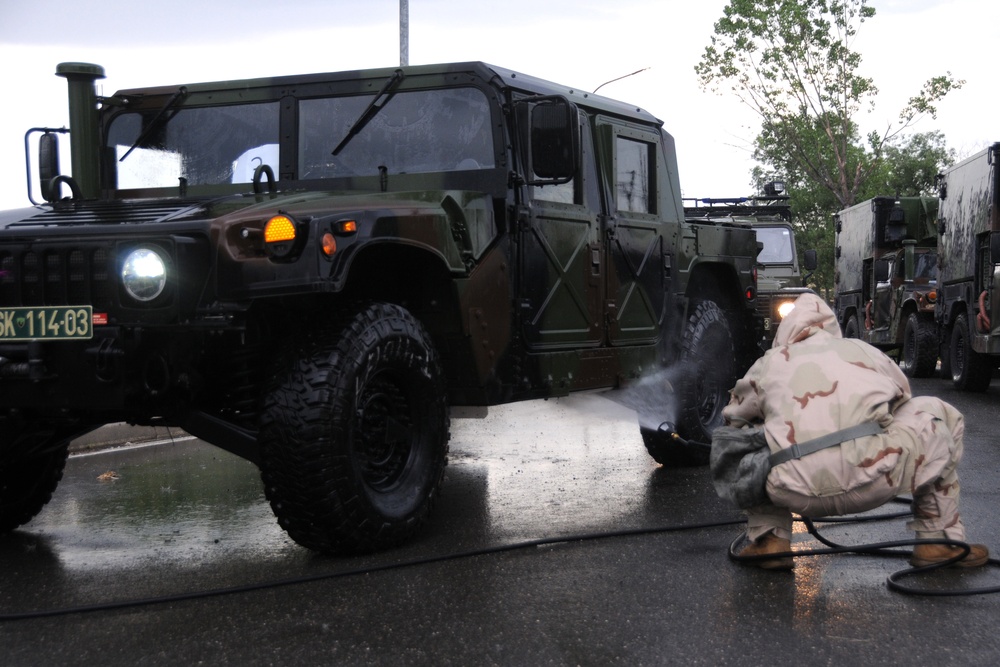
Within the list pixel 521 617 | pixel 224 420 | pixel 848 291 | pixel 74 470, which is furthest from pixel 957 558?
pixel 848 291

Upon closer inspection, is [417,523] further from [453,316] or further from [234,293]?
[234,293]

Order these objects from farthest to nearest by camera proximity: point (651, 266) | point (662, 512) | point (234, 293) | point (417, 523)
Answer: point (651, 266), point (662, 512), point (417, 523), point (234, 293)

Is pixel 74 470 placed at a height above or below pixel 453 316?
below

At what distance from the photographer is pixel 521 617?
4.36 meters

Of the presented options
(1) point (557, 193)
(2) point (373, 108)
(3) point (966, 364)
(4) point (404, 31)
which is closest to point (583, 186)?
(1) point (557, 193)

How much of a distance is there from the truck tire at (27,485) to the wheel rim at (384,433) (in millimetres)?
1544

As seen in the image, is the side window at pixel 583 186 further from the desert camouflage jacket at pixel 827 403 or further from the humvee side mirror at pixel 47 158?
the humvee side mirror at pixel 47 158

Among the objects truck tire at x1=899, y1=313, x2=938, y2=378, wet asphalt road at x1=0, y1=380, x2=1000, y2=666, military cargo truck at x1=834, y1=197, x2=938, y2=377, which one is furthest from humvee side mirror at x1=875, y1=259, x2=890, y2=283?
wet asphalt road at x1=0, y1=380, x2=1000, y2=666

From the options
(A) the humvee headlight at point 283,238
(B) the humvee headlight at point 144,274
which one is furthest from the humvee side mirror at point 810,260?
(B) the humvee headlight at point 144,274

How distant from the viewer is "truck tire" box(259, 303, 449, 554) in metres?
4.92

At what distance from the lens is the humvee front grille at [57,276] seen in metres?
4.90

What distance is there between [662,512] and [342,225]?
248 cm

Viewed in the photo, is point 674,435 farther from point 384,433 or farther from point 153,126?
point 153,126

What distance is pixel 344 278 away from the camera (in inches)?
193
